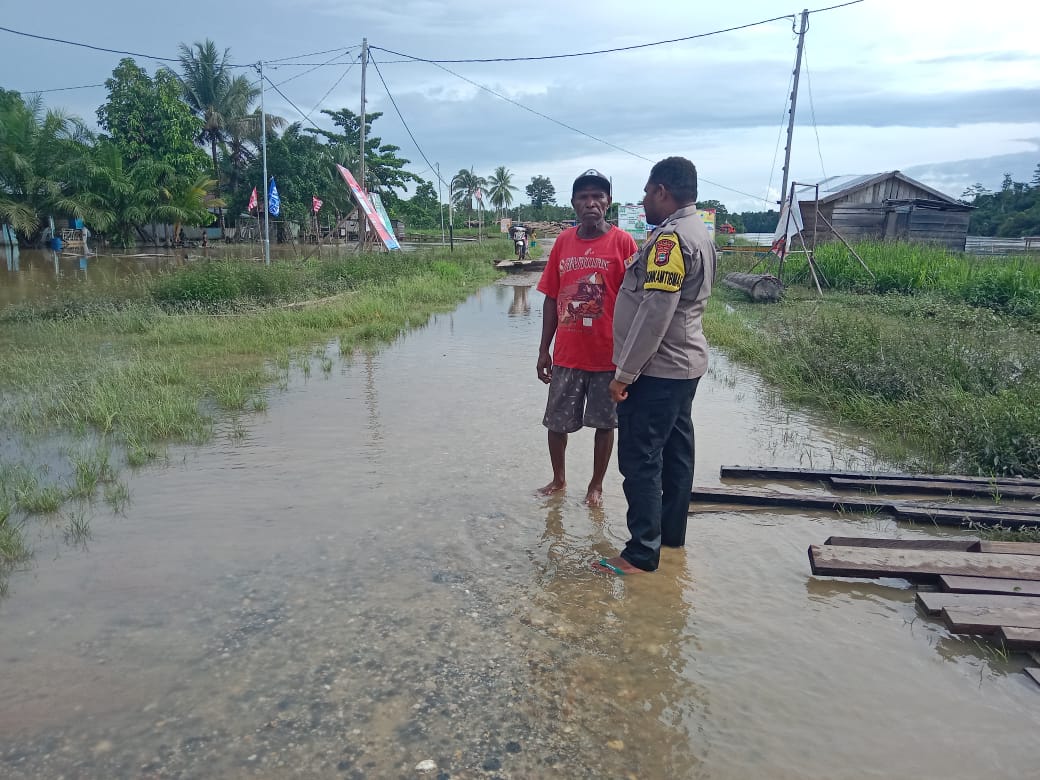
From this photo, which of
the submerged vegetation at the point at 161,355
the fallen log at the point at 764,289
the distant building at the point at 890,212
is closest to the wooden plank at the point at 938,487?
the submerged vegetation at the point at 161,355

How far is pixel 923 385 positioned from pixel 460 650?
487cm

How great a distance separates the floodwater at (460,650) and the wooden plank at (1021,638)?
0.07 m

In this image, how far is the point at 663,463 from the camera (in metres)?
3.34

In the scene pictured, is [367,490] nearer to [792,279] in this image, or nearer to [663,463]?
[663,463]

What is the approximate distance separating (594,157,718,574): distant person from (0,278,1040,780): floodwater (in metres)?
0.40

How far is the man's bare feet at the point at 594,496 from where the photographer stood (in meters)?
4.05

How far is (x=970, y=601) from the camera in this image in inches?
110

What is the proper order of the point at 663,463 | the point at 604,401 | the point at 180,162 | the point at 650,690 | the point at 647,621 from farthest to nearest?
the point at 180,162
the point at 604,401
the point at 663,463
the point at 647,621
the point at 650,690

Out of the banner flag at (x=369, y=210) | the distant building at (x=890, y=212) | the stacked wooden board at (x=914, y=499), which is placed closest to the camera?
the stacked wooden board at (x=914, y=499)

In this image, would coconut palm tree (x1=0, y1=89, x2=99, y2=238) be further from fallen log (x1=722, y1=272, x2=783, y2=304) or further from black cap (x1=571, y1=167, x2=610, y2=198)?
black cap (x1=571, y1=167, x2=610, y2=198)

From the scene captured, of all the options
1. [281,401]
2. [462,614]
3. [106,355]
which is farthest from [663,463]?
[106,355]

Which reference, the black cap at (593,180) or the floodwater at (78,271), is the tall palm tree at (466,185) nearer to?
the floodwater at (78,271)

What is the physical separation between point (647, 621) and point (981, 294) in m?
12.3

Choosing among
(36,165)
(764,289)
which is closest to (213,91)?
(36,165)
